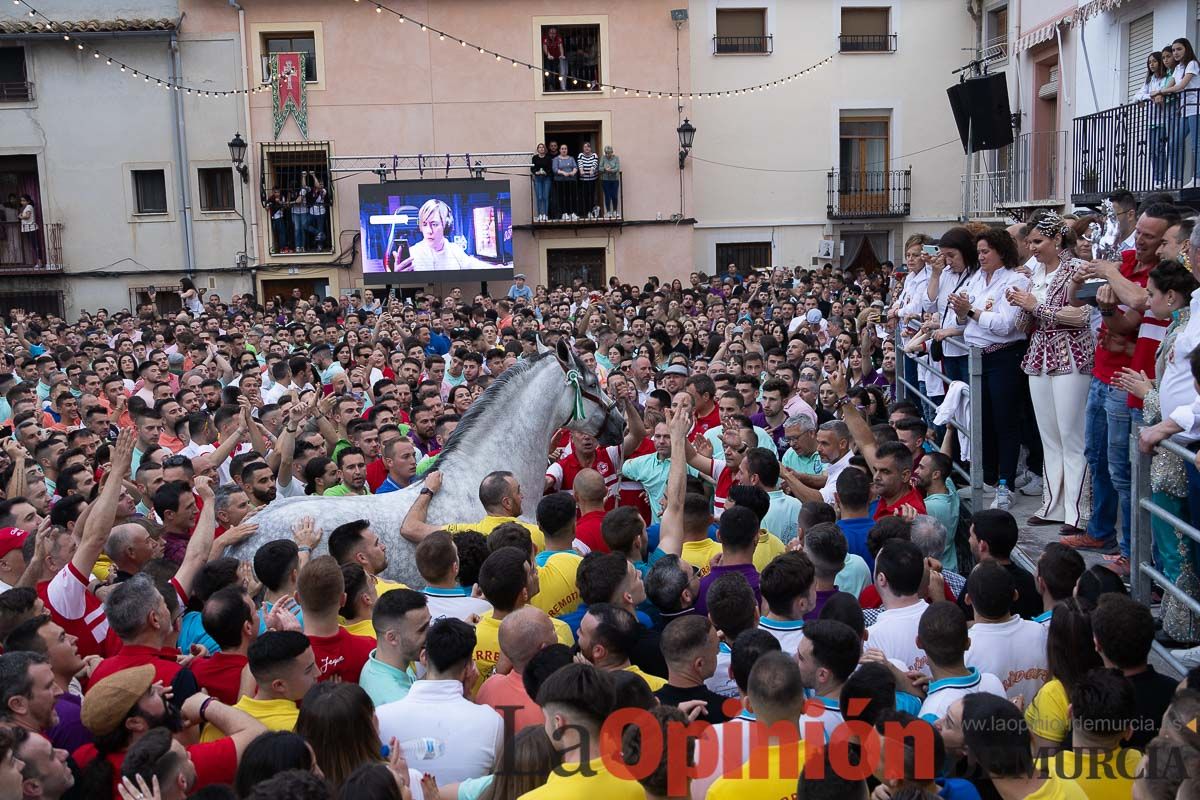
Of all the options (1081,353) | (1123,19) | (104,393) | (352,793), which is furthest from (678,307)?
(352,793)

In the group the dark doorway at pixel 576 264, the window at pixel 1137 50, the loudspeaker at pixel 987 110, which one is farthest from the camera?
the dark doorway at pixel 576 264

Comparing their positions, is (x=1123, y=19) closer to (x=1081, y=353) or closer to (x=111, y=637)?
(x=1081, y=353)

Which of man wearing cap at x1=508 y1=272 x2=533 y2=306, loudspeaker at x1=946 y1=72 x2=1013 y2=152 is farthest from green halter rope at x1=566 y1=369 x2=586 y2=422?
man wearing cap at x1=508 y1=272 x2=533 y2=306

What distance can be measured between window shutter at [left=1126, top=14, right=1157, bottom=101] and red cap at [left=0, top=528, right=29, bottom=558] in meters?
16.2

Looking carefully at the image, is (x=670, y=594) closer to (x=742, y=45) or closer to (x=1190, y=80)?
(x=1190, y=80)

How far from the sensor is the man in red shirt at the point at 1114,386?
267 inches

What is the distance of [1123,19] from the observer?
17719 mm

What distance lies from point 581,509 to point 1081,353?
11.1 ft

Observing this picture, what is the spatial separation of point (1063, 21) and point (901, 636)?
18311 millimetres

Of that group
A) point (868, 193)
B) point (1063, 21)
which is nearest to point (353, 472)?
point (1063, 21)

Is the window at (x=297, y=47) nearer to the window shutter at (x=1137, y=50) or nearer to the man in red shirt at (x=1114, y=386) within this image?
the window shutter at (x=1137, y=50)

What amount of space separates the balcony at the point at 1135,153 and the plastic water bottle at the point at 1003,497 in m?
5.98

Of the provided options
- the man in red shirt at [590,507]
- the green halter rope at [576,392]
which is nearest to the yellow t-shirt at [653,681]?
the man in red shirt at [590,507]

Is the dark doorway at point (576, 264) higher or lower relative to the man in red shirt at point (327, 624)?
higher
